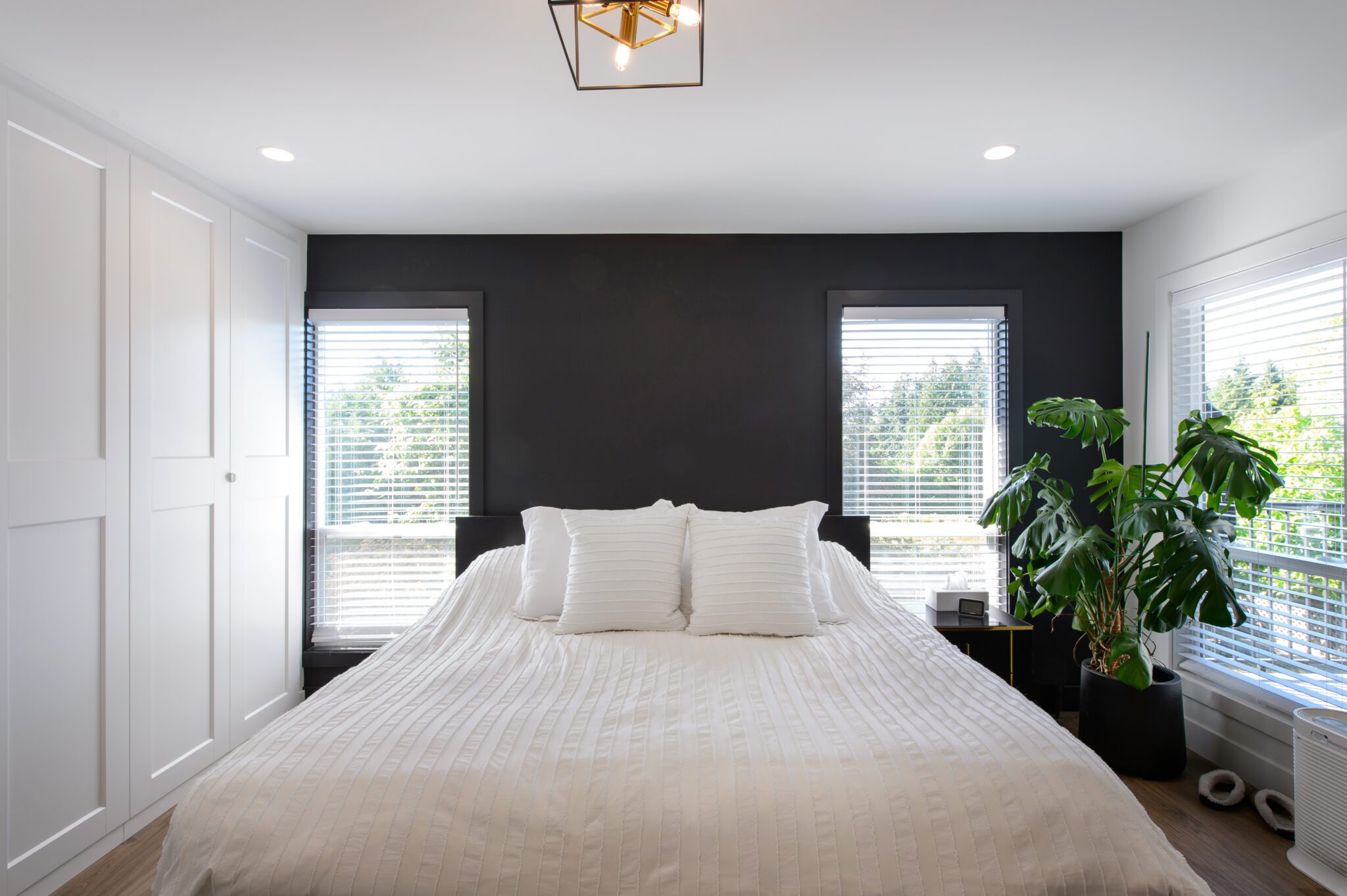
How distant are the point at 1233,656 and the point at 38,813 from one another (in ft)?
14.3

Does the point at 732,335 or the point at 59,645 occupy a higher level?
the point at 732,335

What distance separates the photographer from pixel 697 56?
6.68 feet

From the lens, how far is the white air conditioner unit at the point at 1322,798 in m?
2.13

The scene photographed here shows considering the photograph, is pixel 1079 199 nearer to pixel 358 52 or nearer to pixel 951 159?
pixel 951 159

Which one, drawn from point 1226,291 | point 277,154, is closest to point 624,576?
point 277,154

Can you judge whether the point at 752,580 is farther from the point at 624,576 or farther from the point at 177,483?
the point at 177,483

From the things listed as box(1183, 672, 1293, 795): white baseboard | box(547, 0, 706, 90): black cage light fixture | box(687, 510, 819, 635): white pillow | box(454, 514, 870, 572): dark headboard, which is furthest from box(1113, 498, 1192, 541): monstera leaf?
box(547, 0, 706, 90): black cage light fixture

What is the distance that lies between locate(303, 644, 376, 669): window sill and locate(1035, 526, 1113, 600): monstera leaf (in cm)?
315

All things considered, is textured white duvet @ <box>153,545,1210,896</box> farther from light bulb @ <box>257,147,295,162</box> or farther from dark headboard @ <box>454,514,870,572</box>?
light bulb @ <box>257,147,295,162</box>

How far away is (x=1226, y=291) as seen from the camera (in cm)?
301

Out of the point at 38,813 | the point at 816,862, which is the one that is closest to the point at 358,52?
the point at 816,862

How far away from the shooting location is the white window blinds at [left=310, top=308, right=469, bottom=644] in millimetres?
3654

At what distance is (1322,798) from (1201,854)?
393 millimetres

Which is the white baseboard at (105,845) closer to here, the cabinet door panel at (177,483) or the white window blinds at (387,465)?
the cabinet door panel at (177,483)
